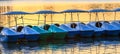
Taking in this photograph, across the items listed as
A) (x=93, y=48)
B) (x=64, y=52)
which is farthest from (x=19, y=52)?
(x=93, y=48)

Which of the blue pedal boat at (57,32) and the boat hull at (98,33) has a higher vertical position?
the blue pedal boat at (57,32)

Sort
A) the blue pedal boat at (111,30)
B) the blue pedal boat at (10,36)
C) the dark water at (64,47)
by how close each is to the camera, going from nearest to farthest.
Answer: the dark water at (64,47) → the blue pedal boat at (10,36) → the blue pedal boat at (111,30)

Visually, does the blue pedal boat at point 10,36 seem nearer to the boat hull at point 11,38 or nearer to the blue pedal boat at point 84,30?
the boat hull at point 11,38

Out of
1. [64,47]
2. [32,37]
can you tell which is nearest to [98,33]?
[32,37]

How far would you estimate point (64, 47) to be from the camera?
4475 cm

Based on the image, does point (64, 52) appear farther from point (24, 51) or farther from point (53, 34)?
point (53, 34)

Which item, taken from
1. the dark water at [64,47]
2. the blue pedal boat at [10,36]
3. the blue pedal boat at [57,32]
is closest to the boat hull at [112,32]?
the dark water at [64,47]

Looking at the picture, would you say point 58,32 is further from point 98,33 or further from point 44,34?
point 98,33

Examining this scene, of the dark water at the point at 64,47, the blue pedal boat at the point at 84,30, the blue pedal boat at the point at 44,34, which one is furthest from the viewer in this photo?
the blue pedal boat at the point at 84,30

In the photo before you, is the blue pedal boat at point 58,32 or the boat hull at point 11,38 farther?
the blue pedal boat at point 58,32

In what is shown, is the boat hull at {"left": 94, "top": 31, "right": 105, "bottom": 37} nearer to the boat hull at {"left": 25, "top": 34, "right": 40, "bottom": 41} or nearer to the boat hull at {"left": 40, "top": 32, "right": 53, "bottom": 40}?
the boat hull at {"left": 40, "top": 32, "right": 53, "bottom": 40}

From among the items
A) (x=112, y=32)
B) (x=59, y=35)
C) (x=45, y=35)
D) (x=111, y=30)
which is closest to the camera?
(x=45, y=35)

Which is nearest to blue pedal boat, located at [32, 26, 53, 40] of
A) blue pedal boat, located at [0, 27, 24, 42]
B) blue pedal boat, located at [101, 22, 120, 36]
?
blue pedal boat, located at [0, 27, 24, 42]

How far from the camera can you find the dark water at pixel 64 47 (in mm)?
41969
